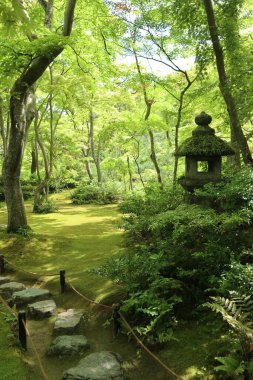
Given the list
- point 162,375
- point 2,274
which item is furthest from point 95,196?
point 162,375

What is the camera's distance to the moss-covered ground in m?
4.19

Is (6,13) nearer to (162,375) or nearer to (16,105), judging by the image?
(162,375)

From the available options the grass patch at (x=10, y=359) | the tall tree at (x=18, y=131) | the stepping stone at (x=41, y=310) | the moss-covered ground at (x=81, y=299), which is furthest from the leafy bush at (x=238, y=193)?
the tall tree at (x=18, y=131)

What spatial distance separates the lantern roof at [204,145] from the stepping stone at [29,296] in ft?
14.5

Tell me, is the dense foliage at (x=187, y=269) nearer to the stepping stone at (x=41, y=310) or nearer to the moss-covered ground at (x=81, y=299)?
the moss-covered ground at (x=81, y=299)

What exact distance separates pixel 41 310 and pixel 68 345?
135 centimetres

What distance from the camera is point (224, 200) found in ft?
21.0

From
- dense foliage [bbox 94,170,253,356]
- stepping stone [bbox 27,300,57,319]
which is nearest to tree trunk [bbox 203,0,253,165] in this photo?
dense foliage [bbox 94,170,253,356]

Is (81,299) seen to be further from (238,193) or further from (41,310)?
(238,193)

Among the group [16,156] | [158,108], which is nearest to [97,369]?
[16,156]

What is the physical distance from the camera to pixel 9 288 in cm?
689

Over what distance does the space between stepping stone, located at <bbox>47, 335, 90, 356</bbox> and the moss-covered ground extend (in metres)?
0.12

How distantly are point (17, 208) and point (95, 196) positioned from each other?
1177 centimetres

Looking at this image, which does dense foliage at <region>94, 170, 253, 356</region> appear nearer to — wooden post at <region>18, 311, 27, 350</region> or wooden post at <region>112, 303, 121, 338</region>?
wooden post at <region>112, 303, 121, 338</region>
